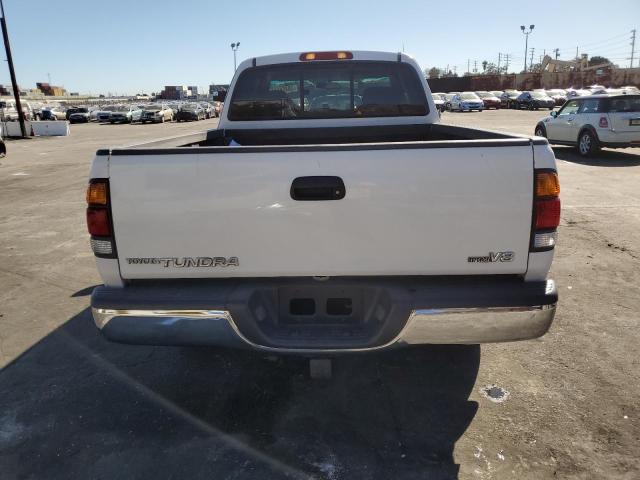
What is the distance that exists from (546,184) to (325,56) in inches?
104

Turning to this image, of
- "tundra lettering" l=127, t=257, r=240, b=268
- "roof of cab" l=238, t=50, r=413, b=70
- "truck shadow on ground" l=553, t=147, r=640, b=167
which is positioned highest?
"roof of cab" l=238, t=50, r=413, b=70

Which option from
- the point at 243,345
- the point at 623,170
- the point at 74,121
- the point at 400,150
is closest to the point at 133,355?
the point at 243,345

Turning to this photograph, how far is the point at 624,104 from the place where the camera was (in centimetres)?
1324

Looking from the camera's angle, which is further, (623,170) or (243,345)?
(623,170)

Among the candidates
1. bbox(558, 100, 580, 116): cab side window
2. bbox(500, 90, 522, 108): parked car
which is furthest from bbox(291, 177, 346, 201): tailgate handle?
bbox(500, 90, 522, 108): parked car

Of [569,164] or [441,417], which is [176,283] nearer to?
[441,417]

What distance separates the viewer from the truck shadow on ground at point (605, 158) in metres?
12.9

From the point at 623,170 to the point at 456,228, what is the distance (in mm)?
11630

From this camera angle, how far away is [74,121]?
45.7 meters

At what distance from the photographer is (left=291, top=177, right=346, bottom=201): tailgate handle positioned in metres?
2.39

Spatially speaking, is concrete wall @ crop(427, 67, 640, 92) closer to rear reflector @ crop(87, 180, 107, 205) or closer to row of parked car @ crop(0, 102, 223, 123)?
row of parked car @ crop(0, 102, 223, 123)

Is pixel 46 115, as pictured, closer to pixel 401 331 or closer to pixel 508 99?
pixel 508 99

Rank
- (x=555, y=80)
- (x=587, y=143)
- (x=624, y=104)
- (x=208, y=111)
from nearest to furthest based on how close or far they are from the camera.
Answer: (x=624, y=104), (x=587, y=143), (x=208, y=111), (x=555, y=80)

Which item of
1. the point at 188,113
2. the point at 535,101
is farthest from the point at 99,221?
the point at 535,101
